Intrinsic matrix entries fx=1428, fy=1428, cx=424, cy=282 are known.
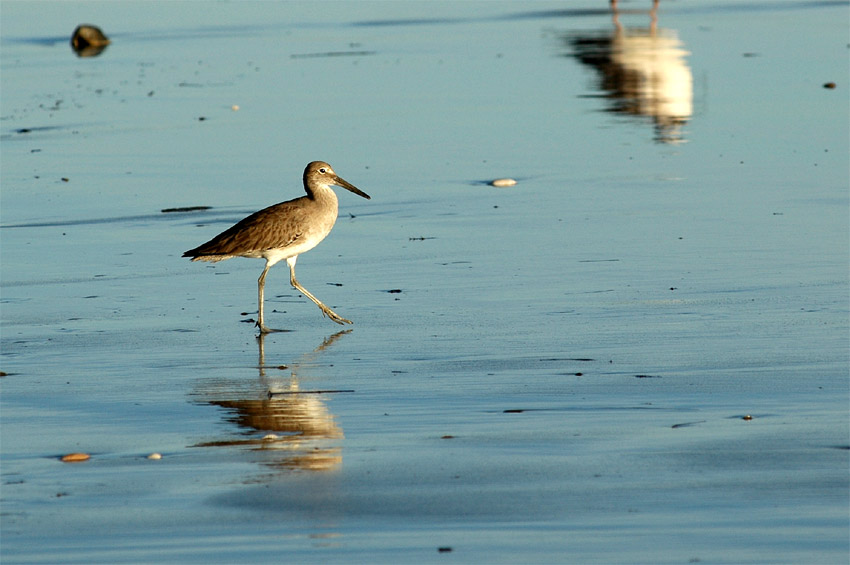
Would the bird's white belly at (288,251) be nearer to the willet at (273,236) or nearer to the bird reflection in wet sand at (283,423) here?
the willet at (273,236)

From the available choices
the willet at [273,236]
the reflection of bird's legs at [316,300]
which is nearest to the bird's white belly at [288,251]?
the willet at [273,236]

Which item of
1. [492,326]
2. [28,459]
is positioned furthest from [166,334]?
[28,459]

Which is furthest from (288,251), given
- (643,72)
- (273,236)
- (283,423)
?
(643,72)

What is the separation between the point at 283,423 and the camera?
7.18m

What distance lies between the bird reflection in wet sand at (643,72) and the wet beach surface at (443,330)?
0.50 feet

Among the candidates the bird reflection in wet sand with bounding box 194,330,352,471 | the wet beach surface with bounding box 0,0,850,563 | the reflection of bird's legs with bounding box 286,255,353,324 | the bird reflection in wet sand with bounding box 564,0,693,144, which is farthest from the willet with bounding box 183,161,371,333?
the bird reflection in wet sand with bounding box 564,0,693,144

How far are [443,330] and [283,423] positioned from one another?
2177 mm

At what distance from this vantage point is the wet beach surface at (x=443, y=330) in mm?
5719

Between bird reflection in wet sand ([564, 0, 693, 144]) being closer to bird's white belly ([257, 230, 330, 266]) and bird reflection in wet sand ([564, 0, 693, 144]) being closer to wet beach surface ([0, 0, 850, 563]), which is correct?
wet beach surface ([0, 0, 850, 563])

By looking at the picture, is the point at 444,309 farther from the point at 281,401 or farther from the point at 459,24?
the point at 459,24

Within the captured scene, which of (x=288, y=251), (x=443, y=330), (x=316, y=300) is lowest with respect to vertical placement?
(x=443, y=330)

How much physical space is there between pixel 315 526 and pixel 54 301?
17.3 ft

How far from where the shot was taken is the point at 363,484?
6.13 meters

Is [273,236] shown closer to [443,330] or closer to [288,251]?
[288,251]
